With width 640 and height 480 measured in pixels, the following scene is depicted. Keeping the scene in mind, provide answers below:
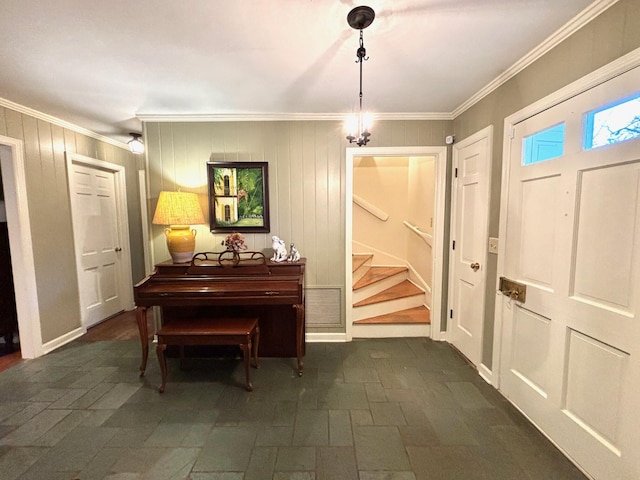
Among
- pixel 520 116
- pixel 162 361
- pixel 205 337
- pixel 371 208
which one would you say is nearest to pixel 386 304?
pixel 371 208

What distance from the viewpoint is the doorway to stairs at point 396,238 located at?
2.74 m

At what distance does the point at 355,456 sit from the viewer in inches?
58.2

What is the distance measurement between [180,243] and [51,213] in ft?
4.92

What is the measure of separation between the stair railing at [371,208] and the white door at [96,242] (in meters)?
3.35

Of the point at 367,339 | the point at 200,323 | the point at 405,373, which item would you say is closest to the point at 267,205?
the point at 200,323

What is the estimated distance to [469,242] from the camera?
2.42 m

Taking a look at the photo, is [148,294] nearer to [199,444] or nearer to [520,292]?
[199,444]

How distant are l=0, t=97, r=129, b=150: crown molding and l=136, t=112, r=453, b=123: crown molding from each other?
88cm

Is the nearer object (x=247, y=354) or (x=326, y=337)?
Result: (x=247, y=354)

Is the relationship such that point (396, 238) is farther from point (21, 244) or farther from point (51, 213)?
point (21, 244)

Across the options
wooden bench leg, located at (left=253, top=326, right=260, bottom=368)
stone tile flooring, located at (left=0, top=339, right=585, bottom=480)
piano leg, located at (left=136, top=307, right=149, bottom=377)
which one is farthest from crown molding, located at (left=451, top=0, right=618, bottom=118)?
piano leg, located at (left=136, top=307, right=149, bottom=377)

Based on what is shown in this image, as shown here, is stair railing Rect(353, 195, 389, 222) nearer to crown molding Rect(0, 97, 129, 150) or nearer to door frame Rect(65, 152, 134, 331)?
door frame Rect(65, 152, 134, 331)

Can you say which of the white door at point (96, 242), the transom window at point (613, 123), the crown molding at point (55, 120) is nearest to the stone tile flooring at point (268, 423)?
the white door at point (96, 242)

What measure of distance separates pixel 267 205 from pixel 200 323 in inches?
48.7
